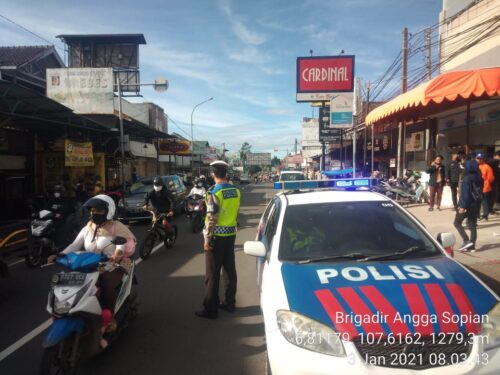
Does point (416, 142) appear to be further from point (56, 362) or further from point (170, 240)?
→ point (56, 362)

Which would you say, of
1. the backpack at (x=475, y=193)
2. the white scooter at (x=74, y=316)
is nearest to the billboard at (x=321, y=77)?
the backpack at (x=475, y=193)

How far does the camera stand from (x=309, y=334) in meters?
2.68

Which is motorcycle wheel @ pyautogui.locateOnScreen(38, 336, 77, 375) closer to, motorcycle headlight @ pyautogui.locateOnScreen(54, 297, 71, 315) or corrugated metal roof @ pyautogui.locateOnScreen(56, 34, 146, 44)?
motorcycle headlight @ pyautogui.locateOnScreen(54, 297, 71, 315)

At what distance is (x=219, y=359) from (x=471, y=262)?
506 cm

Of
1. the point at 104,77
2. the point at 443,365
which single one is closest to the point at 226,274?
the point at 443,365

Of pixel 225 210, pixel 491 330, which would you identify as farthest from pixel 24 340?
pixel 491 330

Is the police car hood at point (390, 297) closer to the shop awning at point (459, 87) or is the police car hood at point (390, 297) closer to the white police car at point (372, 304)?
the white police car at point (372, 304)

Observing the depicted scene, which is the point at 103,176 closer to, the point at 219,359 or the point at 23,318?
the point at 23,318

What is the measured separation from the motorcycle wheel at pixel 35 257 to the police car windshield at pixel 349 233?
19.9 feet

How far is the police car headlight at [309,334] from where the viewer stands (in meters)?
2.58

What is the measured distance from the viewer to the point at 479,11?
1409 centimetres

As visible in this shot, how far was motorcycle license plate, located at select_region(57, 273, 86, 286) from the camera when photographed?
138 inches

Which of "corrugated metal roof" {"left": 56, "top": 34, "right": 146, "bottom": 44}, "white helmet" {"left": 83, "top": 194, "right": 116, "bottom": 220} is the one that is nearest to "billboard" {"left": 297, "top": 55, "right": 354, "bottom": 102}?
"white helmet" {"left": 83, "top": 194, "right": 116, "bottom": 220}

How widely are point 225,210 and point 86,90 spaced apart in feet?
69.0
